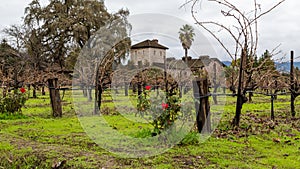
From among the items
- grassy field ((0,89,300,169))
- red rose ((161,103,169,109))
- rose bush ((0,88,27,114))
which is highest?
red rose ((161,103,169,109))

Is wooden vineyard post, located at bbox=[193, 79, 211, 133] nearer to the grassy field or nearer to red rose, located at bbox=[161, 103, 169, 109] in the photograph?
the grassy field

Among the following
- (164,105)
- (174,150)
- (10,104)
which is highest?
(164,105)

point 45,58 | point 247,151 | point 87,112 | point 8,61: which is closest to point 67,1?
point 8,61

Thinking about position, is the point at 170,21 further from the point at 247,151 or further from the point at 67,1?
the point at 67,1

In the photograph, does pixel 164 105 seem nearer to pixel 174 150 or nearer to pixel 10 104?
pixel 174 150

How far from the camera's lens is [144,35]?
19.9 ft

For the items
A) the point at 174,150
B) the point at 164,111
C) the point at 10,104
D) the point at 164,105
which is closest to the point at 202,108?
the point at 164,111

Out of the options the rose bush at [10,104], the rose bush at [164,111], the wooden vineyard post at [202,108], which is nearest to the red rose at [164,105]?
the rose bush at [164,111]

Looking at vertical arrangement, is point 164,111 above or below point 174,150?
above

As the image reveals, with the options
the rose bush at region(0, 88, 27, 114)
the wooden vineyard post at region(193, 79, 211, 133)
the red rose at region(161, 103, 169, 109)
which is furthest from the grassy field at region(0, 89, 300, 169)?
the rose bush at region(0, 88, 27, 114)

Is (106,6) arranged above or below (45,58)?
above

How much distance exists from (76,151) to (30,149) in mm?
725

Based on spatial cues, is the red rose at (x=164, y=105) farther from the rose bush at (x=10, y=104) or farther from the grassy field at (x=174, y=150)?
the rose bush at (x=10, y=104)

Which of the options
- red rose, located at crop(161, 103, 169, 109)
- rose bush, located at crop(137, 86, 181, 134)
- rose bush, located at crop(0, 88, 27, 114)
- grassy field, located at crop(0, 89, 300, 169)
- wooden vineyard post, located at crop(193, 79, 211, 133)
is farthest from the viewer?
rose bush, located at crop(0, 88, 27, 114)
